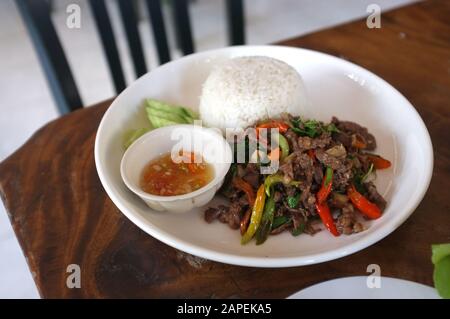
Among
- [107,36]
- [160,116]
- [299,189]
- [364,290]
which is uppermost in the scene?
[107,36]

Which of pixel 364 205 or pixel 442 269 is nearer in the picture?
pixel 442 269

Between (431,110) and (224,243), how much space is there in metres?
1.09

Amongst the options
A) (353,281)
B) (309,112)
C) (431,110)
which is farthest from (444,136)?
(353,281)

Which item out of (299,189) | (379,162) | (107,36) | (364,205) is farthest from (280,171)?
(107,36)

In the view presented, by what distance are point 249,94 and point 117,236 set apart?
0.77 meters

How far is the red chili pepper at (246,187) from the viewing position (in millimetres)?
1429

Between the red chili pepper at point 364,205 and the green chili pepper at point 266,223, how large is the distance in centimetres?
26

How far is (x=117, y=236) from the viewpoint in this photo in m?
1.36

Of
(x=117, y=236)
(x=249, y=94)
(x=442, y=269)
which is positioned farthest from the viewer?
(x=249, y=94)

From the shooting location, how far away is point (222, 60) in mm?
2014

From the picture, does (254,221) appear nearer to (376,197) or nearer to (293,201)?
(293,201)

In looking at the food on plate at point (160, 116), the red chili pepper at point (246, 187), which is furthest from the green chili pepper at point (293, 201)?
the food on plate at point (160, 116)

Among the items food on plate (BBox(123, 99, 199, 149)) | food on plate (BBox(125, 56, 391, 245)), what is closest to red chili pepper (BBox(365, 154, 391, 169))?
food on plate (BBox(125, 56, 391, 245))

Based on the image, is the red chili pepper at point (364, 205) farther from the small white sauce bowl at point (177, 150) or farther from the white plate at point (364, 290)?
the small white sauce bowl at point (177, 150)
